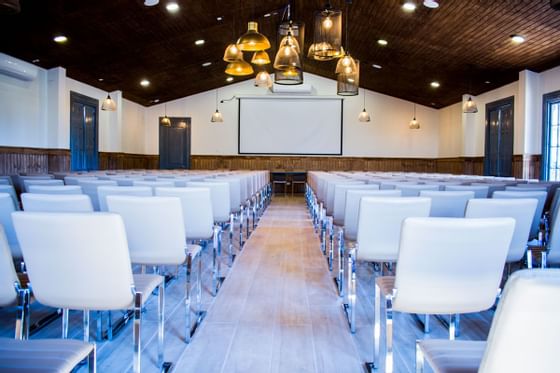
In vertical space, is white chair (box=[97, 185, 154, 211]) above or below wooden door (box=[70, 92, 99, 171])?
below

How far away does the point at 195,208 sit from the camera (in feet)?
10.4

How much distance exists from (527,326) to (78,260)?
5.19 ft

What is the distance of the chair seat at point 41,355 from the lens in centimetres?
115

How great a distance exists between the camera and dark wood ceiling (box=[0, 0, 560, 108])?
7328 millimetres

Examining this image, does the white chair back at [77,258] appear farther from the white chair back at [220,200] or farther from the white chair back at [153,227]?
the white chair back at [220,200]

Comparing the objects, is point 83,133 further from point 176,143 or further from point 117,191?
point 117,191

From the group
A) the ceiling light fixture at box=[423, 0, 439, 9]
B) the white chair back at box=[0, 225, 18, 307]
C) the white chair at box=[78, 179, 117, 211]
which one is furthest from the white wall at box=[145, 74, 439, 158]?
the white chair back at box=[0, 225, 18, 307]

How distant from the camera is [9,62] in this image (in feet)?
27.6

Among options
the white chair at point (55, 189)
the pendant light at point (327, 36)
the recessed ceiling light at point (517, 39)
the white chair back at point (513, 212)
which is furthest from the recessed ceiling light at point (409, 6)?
the white chair at point (55, 189)

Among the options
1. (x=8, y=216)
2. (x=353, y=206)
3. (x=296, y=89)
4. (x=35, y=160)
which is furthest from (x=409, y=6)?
(x=35, y=160)

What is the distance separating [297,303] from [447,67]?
9.66 meters

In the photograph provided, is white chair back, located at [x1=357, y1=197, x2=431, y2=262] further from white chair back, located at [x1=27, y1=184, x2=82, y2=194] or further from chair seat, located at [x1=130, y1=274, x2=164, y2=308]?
white chair back, located at [x1=27, y1=184, x2=82, y2=194]

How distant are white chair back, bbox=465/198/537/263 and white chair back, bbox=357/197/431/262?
26 centimetres

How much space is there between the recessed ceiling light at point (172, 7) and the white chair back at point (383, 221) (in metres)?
6.97
